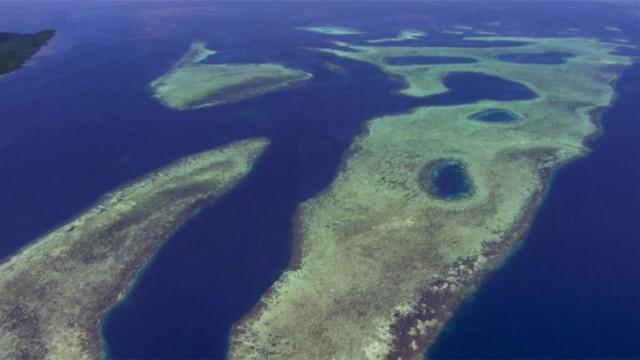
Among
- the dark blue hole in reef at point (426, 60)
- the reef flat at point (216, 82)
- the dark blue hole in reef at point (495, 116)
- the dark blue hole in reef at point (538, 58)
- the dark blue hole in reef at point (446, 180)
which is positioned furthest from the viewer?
the dark blue hole in reef at point (538, 58)

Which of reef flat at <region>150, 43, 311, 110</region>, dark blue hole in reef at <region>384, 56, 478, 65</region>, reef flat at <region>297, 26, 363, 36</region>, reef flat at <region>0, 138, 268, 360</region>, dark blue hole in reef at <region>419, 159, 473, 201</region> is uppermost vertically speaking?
reef flat at <region>297, 26, 363, 36</region>

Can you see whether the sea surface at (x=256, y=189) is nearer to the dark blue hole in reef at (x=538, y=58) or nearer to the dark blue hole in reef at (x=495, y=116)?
the dark blue hole in reef at (x=495, y=116)

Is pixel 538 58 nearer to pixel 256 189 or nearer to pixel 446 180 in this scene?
pixel 446 180

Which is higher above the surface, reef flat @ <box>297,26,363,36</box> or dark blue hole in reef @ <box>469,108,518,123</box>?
reef flat @ <box>297,26,363,36</box>

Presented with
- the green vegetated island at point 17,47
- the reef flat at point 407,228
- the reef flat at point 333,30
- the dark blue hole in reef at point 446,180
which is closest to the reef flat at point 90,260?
the reef flat at point 407,228

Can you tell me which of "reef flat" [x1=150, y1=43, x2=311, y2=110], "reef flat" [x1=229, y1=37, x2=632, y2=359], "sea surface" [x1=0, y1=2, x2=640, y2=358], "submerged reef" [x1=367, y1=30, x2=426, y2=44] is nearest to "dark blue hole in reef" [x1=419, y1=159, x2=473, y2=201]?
"reef flat" [x1=229, y1=37, x2=632, y2=359]

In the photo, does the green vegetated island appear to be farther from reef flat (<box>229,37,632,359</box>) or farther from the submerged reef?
the submerged reef
